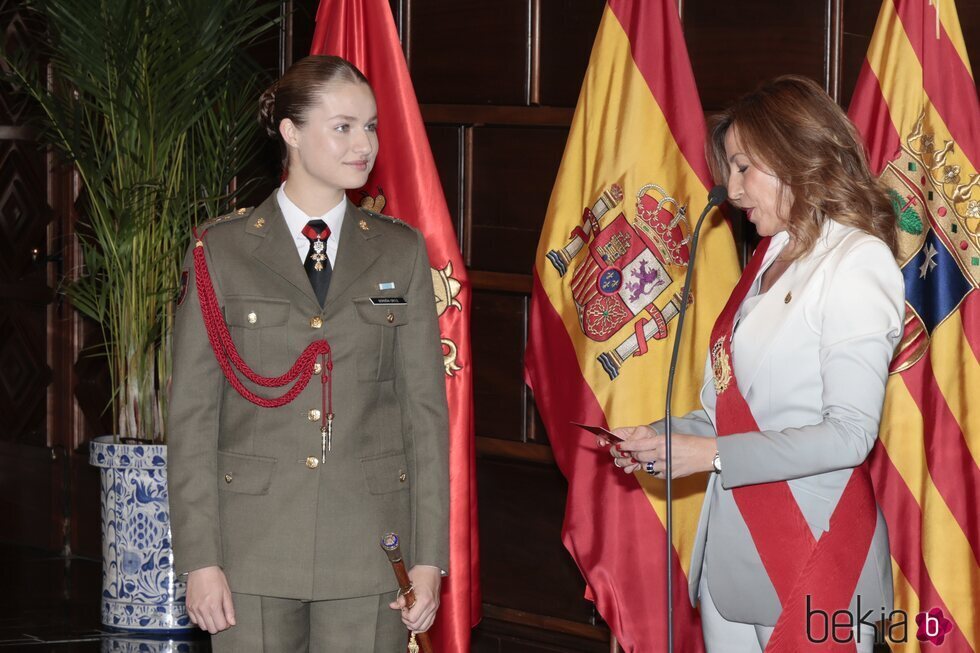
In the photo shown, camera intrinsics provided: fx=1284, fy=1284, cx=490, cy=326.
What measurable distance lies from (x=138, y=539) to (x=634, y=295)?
68.9 inches

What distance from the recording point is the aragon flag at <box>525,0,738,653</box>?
307 centimetres

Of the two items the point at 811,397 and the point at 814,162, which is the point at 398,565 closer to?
the point at 811,397

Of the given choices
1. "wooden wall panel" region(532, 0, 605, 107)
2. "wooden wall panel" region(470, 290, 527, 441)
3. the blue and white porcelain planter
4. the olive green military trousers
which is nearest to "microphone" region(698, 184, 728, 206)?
the olive green military trousers

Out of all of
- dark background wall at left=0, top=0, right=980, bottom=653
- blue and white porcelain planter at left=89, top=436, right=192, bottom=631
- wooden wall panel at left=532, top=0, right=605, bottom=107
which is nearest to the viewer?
dark background wall at left=0, top=0, right=980, bottom=653

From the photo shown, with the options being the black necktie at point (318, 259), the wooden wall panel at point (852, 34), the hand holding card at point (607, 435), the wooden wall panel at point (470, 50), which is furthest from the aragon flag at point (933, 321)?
the black necktie at point (318, 259)

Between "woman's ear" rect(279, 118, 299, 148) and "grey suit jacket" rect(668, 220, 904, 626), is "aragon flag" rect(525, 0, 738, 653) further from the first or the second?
"woman's ear" rect(279, 118, 299, 148)

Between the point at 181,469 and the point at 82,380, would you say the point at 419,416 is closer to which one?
the point at 181,469

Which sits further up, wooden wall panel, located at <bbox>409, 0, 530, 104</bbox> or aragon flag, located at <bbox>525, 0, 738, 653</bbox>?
wooden wall panel, located at <bbox>409, 0, 530, 104</bbox>

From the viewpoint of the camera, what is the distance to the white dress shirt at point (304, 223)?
2088 millimetres

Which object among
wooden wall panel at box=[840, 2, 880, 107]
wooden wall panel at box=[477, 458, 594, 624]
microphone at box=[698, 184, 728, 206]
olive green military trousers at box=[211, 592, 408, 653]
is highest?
wooden wall panel at box=[840, 2, 880, 107]

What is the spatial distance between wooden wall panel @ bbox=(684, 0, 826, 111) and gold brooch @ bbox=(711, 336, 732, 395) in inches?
54.5

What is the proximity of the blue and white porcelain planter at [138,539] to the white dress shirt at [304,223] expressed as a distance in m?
1.92

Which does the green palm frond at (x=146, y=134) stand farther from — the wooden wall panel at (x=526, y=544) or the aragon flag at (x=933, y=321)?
the aragon flag at (x=933, y=321)

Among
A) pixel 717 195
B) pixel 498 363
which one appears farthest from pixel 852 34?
pixel 717 195
